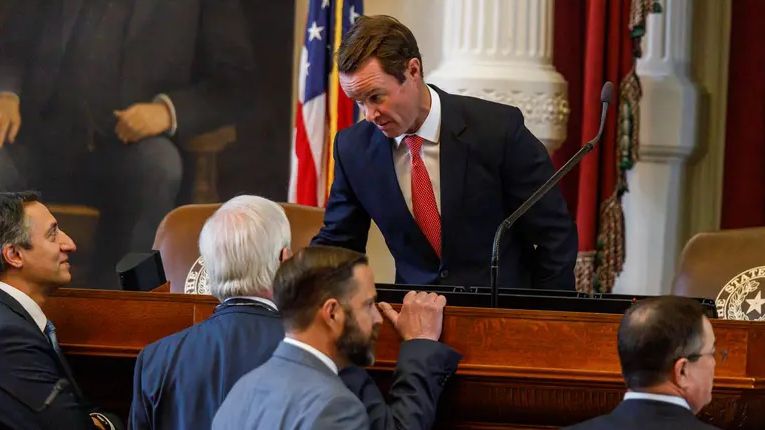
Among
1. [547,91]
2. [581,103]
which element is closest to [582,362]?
[547,91]

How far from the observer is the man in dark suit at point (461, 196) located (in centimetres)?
420

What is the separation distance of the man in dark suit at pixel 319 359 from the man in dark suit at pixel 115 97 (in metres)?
4.74

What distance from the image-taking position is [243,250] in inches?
128

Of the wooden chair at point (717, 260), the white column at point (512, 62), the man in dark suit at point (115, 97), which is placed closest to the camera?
the wooden chair at point (717, 260)

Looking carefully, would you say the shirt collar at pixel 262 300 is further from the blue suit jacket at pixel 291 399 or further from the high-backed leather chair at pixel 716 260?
the high-backed leather chair at pixel 716 260

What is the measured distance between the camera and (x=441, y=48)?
7.54 m

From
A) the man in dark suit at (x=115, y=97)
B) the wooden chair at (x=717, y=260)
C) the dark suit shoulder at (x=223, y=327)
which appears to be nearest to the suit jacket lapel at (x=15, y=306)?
the dark suit shoulder at (x=223, y=327)

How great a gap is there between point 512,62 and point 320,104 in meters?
1.05

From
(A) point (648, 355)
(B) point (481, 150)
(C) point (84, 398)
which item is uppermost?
(B) point (481, 150)

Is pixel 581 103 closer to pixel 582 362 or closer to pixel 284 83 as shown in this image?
pixel 284 83

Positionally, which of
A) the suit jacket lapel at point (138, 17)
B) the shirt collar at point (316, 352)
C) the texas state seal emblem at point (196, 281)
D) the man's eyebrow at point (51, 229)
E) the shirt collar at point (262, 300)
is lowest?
the texas state seal emblem at point (196, 281)

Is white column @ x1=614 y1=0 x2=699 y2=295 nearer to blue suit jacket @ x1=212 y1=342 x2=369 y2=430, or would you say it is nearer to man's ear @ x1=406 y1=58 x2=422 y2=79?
man's ear @ x1=406 y1=58 x2=422 y2=79

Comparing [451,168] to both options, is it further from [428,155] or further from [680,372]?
[680,372]

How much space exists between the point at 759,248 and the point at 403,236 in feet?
4.56
